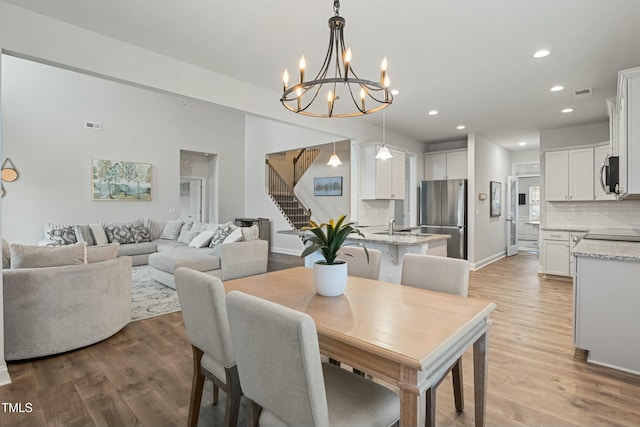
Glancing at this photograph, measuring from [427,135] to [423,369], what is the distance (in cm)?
620

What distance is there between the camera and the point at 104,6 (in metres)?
2.35

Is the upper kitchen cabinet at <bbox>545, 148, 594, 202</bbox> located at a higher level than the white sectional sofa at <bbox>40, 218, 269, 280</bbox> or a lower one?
higher

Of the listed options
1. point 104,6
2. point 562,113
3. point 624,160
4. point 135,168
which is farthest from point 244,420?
point 135,168

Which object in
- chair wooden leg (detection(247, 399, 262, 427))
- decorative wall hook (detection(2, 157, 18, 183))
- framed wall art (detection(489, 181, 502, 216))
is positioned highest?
decorative wall hook (detection(2, 157, 18, 183))

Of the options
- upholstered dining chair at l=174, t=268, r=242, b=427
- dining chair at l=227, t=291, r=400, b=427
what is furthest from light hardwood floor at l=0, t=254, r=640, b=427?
dining chair at l=227, t=291, r=400, b=427

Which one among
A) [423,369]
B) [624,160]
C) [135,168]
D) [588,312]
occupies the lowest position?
[588,312]

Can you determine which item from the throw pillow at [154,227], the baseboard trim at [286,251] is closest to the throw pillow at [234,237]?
the throw pillow at [154,227]

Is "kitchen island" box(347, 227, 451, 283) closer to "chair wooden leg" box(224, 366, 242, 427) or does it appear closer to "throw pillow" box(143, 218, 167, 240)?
"chair wooden leg" box(224, 366, 242, 427)

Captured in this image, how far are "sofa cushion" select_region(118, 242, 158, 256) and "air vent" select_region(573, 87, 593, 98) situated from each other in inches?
286

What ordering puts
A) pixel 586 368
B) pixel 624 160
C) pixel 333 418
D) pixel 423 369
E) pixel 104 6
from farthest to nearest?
pixel 624 160 < pixel 586 368 < pixel 104 6 < pixel 333 418 < pixel 423 369

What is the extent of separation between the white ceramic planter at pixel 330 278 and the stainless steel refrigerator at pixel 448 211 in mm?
5224

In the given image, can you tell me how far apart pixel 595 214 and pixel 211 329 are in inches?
257

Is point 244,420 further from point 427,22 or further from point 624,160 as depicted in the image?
point 624,160

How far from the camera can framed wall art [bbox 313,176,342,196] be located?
843 centimetres
